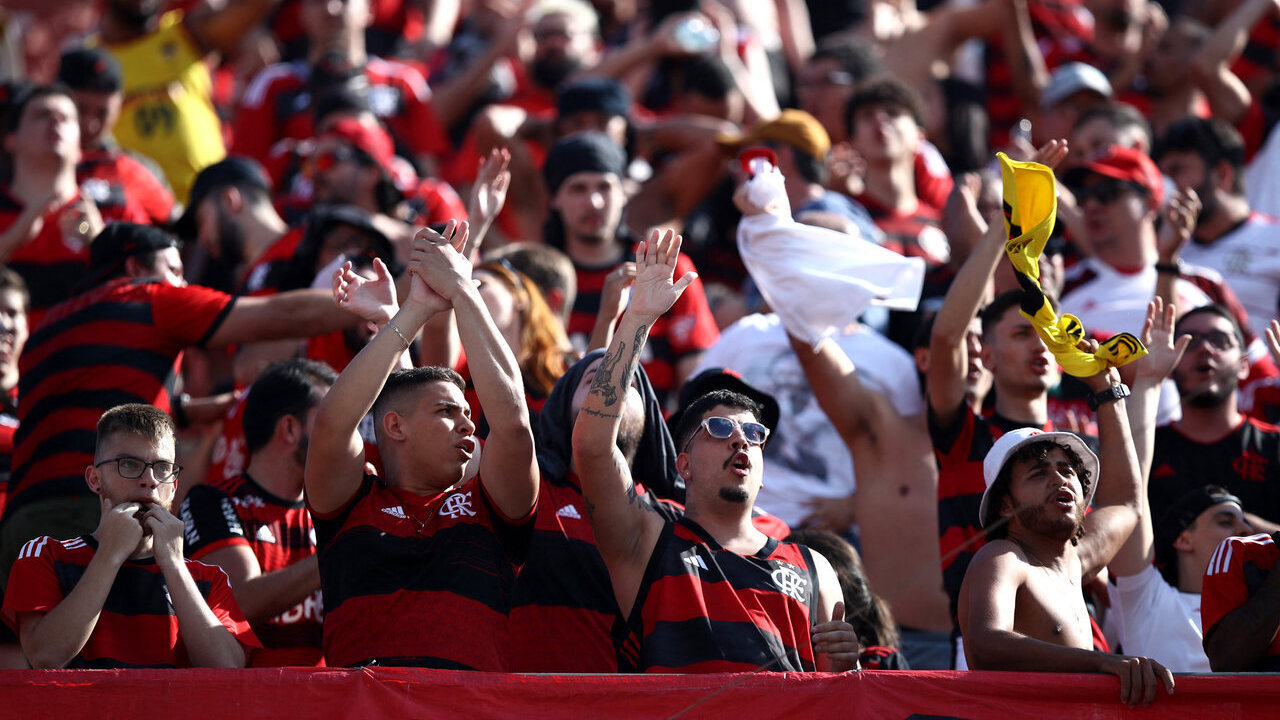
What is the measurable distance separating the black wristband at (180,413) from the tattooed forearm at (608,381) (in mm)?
2317

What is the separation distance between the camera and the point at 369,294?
17.1 ft

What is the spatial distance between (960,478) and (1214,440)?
1.20 m

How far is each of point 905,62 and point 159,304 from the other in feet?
21.2

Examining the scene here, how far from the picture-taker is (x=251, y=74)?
38.2 ft

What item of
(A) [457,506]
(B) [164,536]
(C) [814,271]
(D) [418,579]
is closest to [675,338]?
(C) [814,271]

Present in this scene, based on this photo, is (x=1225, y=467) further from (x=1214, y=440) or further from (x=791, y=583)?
(x=791, y=583)

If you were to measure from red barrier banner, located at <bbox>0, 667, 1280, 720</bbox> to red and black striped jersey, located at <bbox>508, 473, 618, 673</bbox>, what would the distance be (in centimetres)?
59

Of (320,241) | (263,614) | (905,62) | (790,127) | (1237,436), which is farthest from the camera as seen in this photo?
(905,62)

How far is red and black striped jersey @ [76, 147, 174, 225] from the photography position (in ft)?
26.9

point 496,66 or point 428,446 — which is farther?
point 496,66

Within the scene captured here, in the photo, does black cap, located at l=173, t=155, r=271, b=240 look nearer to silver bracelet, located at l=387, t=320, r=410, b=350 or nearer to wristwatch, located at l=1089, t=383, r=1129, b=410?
silver bracelet, located at l=387, t=320, r=410, b=350

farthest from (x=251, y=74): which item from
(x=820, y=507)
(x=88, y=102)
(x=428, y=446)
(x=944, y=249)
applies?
(x=428, y=446)

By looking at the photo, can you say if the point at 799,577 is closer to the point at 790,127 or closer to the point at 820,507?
the point at 820,507

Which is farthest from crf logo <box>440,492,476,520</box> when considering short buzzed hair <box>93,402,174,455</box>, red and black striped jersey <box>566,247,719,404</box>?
red and black striped jersey <box>566,247,719,404</box>
